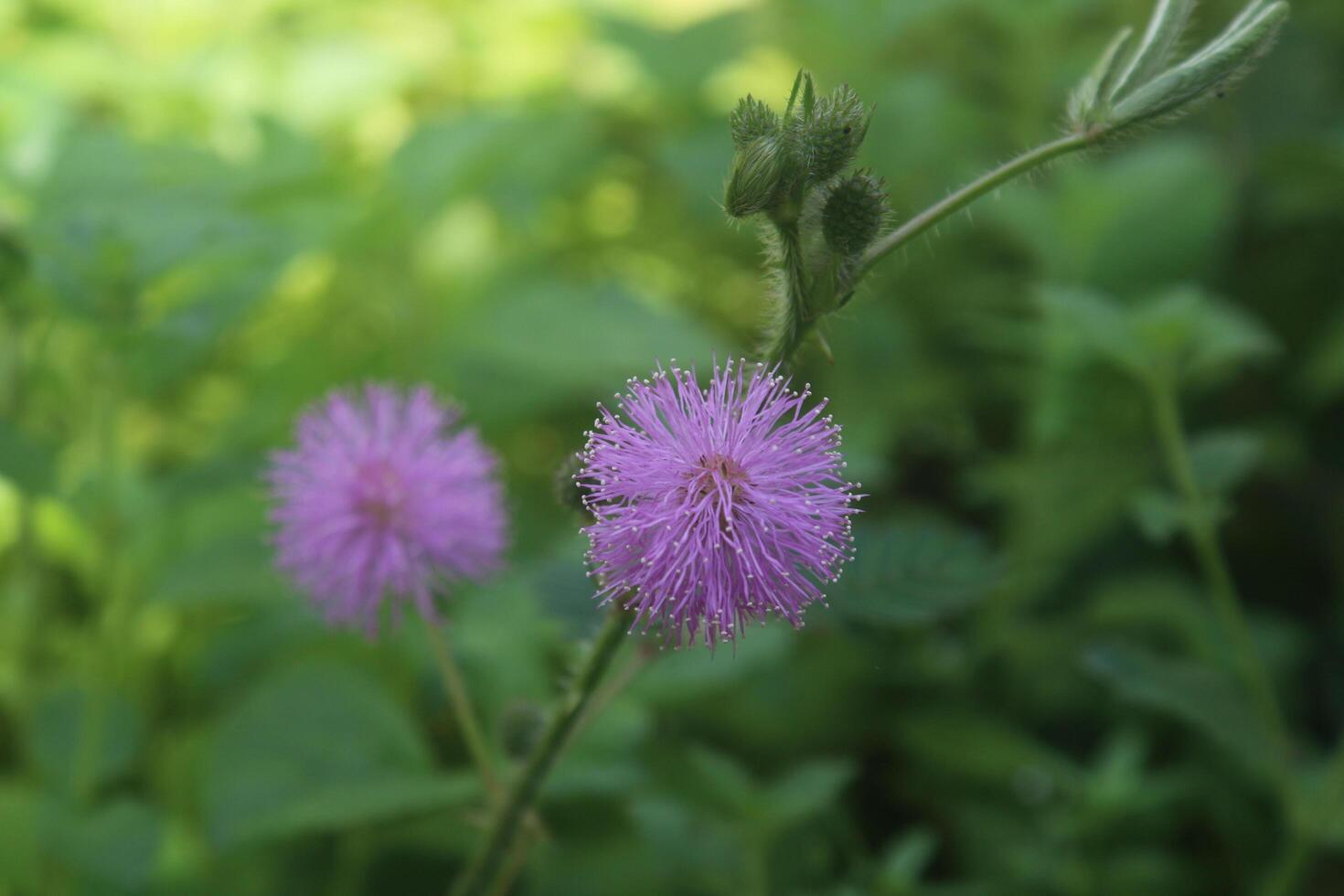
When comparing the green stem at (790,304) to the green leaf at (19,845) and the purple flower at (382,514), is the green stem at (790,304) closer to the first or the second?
the purple flower at (382,514)

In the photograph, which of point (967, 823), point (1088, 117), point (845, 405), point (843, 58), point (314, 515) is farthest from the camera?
point (843, 58)

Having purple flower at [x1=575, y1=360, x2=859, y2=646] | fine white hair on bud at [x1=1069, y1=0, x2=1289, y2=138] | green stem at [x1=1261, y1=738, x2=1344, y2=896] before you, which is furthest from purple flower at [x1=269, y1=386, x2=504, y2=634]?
green stem at [x1=1261, y1=738, x2=1344, y2=896]

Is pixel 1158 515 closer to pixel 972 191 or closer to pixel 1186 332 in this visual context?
pixel 1186 332

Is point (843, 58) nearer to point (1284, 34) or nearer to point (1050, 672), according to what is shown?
point (1284, 34)

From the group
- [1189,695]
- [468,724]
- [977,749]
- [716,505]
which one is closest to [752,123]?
[716,505]

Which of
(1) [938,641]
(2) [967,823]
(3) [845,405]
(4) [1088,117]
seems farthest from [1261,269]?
(4) [1088,117]

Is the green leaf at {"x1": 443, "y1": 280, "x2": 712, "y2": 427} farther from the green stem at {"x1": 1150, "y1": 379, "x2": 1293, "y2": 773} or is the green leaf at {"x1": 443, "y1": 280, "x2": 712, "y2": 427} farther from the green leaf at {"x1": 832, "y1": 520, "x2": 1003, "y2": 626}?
the green leaf at {"x1": 832, "y1": 520, "x2": 1003, "y2": 626}
